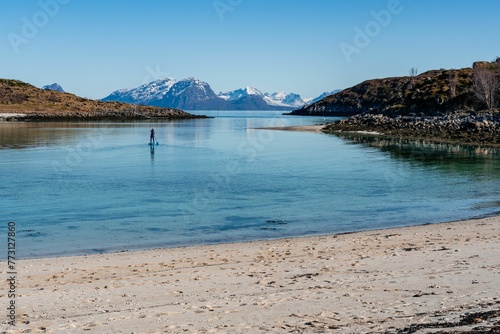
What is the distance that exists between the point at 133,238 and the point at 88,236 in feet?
5.08

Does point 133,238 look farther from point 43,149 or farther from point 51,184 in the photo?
point 43,149

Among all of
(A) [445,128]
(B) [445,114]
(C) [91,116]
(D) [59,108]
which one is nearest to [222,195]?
(A) [445,128]

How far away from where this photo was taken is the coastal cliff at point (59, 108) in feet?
520

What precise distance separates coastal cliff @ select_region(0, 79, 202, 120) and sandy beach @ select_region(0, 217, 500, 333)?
140 metres

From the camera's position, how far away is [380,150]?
5834 cm

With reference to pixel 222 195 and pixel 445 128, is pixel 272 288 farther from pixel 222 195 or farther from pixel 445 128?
pixel 445 128

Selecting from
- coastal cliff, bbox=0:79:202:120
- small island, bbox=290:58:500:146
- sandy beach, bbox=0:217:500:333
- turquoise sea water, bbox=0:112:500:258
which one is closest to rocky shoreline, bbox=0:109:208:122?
coastal cliff, bbox=0:79:202:120

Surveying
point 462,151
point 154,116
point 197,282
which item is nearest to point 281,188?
point 197,282

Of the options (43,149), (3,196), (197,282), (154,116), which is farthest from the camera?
(154,116)

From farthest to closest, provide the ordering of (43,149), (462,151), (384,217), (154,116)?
(154,116) → (43,149) → (462,151) → (384,217)

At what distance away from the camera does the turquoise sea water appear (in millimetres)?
20328

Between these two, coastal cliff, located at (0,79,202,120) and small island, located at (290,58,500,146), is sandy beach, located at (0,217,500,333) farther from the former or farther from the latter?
coastal cliff, located at (0,79,202,120)

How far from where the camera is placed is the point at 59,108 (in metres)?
174

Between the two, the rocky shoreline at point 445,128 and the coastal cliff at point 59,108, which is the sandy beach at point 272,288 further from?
the coastal cliff at point 59,108
